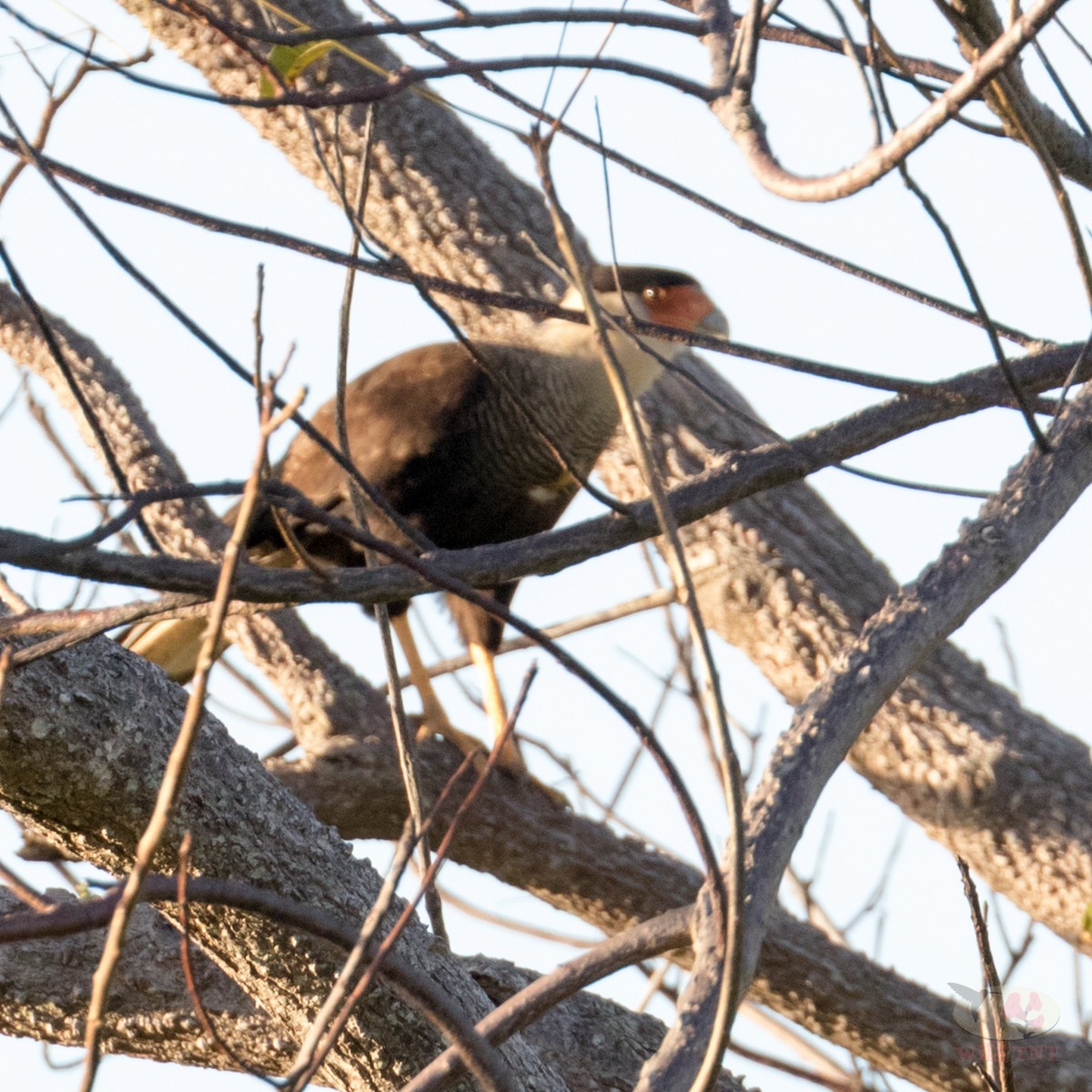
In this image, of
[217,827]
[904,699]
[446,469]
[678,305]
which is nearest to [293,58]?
[217,827]

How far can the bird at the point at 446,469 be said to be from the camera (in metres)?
3.45

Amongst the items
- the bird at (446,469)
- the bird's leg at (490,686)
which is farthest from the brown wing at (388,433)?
the bird's leg at (490,686)

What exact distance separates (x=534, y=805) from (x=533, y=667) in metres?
1.98

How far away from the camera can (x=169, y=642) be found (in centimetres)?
341

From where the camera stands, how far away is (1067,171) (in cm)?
152

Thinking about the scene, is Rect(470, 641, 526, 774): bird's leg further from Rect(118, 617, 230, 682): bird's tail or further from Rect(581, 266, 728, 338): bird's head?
Rect(581, 266, 728, 338): bird's head

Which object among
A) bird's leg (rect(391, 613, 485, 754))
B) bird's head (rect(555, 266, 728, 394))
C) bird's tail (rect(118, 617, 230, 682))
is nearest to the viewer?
bird's tail (rect(118, 617, 230, 682))

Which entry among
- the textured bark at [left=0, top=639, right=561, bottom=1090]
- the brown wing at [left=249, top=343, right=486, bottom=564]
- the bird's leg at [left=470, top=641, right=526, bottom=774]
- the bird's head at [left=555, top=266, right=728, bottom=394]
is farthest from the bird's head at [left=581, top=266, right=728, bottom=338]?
the textured bark at [left=0, top=639, right=561, bottom=1090]

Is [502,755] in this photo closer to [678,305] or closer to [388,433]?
[388,433]

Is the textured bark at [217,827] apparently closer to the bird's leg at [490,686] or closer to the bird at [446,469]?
the bird at [446,469]

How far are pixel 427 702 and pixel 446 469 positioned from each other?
607 mm

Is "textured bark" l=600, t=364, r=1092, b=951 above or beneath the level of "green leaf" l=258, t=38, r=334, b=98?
above

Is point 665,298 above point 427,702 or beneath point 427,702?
above

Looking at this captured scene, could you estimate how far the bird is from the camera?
345 centimetres
